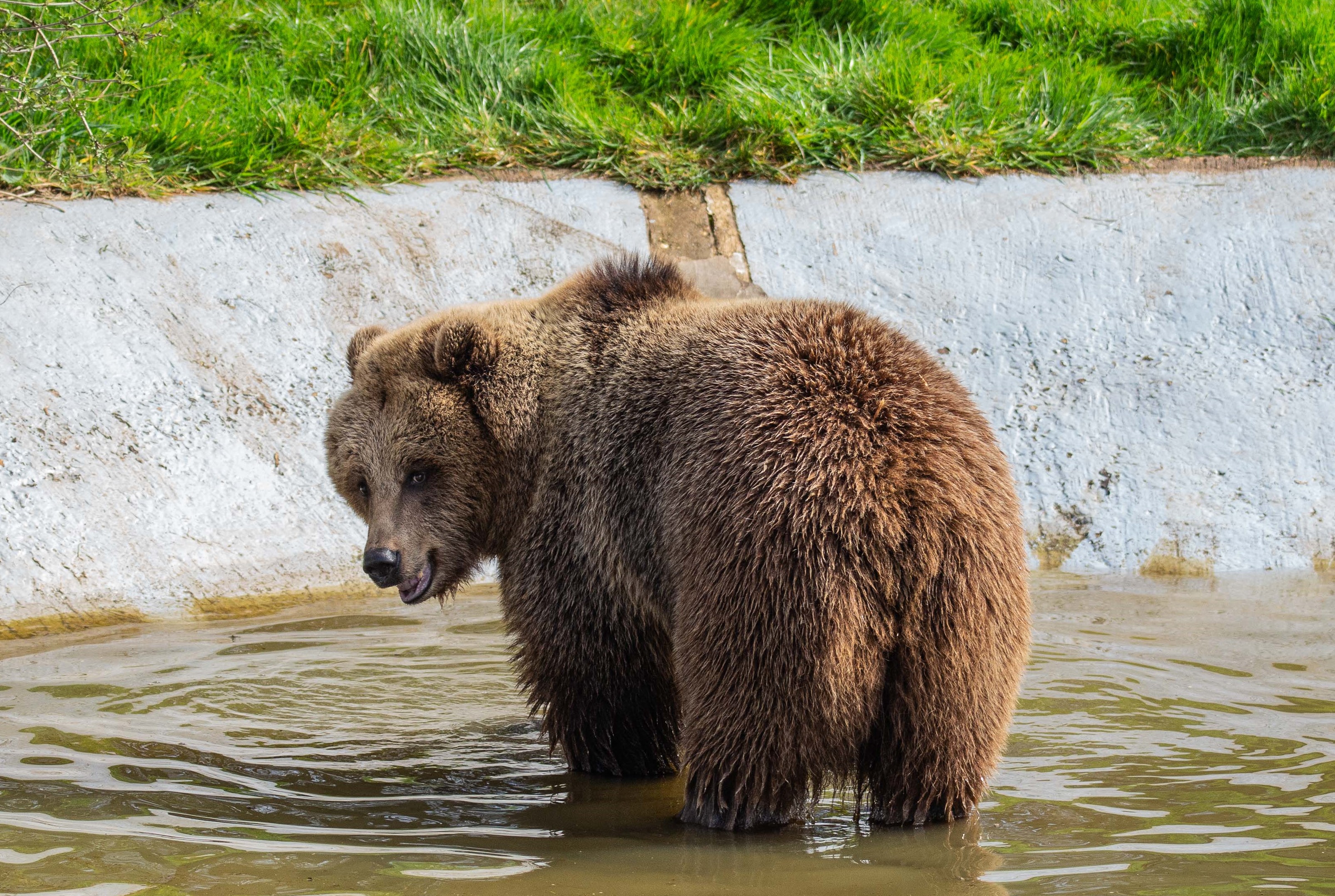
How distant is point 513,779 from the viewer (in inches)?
161

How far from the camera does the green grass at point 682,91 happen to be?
24.7 feet

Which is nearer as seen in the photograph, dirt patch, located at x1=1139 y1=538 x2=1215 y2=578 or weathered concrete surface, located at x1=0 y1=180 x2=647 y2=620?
weathered concrete surface, located at x1=0 y1=180 x2=647 y2=620

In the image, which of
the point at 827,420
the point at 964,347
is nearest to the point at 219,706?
the point at 827,420

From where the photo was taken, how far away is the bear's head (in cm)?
418

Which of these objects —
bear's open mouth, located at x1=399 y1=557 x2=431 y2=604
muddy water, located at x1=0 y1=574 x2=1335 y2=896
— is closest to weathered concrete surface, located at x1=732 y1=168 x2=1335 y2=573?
muddy water, located at x1=0 y1=574 x2=1335 y2=896

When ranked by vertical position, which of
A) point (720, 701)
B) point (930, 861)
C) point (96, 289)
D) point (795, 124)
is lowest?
point (930, 861)

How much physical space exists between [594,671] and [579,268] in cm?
348

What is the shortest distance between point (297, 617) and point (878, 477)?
3.28m

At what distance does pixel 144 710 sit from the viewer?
4.54 meters

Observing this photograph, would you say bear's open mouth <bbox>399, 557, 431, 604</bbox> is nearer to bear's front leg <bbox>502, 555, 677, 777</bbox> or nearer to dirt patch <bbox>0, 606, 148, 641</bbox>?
bear's front leg <bbox>502, 555, 677, 777</bbox>

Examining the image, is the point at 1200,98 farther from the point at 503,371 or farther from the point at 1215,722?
the point at 503,371

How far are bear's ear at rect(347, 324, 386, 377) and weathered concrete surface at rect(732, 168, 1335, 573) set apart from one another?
2819 mm

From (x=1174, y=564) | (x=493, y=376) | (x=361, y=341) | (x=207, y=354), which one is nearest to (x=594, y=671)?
(x=493, y=376)

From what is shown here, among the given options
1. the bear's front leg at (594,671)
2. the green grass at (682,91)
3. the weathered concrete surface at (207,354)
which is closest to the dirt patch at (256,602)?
the weathered concrete surface at (207,354)
